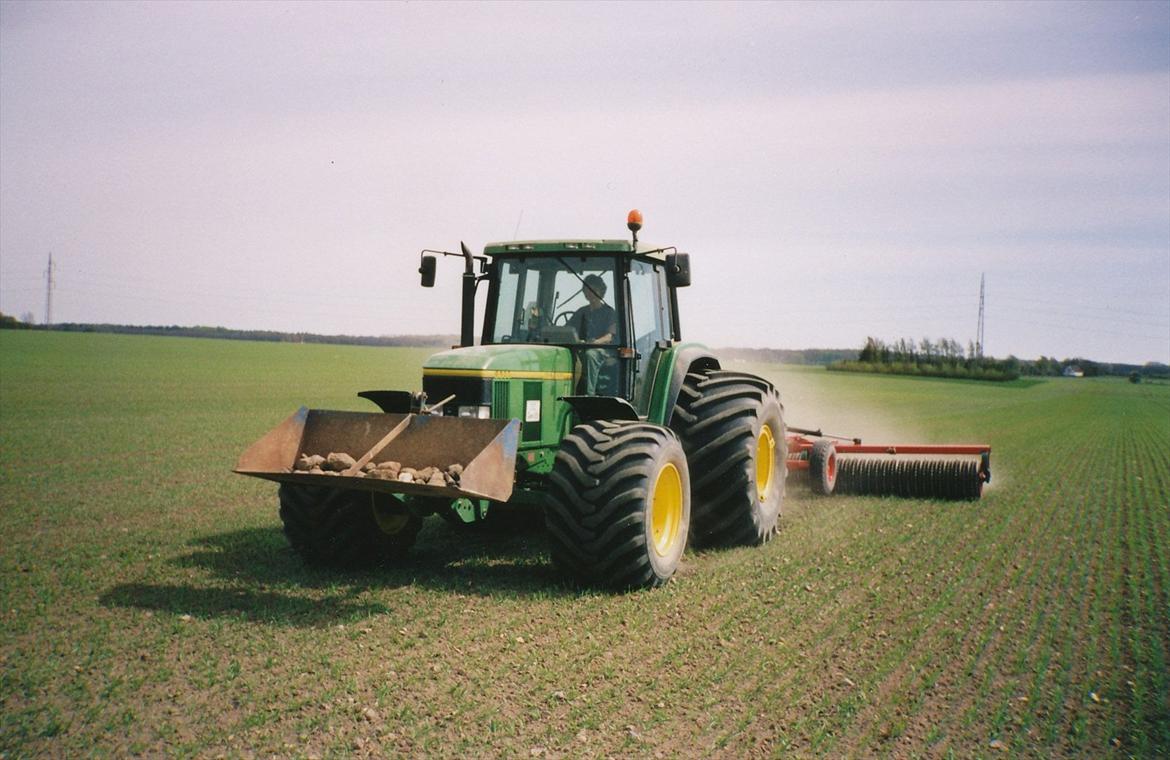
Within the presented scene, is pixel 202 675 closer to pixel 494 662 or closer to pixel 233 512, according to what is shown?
pixel 494 662

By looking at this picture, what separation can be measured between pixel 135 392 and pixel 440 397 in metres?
24.8

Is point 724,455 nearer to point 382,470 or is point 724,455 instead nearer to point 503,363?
point 503,363

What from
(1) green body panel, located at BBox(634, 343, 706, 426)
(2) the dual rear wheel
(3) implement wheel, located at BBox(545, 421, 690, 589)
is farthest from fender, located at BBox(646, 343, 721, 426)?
(3) implement wheel, located at BBox(545, 421, 690, 589)

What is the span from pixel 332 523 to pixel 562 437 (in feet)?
6.42

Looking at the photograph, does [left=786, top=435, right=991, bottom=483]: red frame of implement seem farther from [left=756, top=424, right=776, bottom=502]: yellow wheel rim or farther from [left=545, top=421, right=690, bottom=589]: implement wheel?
[left=545, top=421, right=690, bottom=589]: implement wheel

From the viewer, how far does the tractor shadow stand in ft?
19.9

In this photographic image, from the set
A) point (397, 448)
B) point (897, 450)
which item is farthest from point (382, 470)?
point (897, 450)

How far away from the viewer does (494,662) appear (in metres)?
5.12

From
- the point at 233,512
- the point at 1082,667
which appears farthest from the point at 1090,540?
the point at 233,512

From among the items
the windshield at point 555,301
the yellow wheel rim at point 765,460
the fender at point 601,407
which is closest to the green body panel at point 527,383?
the fender at point 601,407

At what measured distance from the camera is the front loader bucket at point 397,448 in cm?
597

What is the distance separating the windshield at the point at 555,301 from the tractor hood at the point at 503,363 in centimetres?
34

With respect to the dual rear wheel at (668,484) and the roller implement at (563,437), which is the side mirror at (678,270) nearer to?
the roller implement at (563,437)

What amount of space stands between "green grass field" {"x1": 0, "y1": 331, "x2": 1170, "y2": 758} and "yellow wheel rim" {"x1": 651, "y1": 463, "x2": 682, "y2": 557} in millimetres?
342
